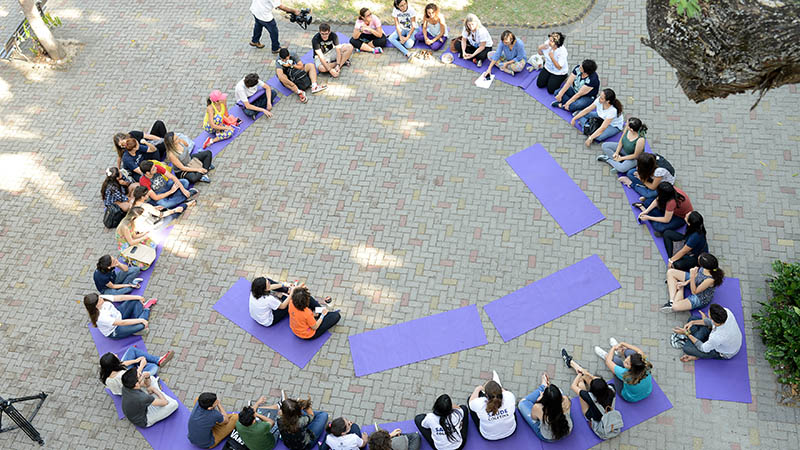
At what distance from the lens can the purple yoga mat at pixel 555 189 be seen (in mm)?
10703

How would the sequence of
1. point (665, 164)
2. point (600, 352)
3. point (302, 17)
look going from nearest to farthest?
point (600, 352)
point (665, 164)
point (302, 17)

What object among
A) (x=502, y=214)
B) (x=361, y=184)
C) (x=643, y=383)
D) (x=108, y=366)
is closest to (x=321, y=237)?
(x=361, y=184)

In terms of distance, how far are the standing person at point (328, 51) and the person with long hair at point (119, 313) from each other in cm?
562

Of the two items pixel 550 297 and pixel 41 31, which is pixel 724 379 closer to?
pixel 550 297

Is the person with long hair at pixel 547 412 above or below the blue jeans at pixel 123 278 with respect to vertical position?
above

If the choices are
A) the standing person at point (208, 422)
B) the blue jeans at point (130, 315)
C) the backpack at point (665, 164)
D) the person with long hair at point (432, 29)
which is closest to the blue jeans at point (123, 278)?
the blue jeans at point (130, 315)

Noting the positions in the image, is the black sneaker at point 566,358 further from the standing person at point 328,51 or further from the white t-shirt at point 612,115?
the standing person at point 328,51

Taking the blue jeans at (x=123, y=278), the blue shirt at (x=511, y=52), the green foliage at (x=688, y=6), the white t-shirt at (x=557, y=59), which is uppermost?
the green foliage at (x=688, y=6)

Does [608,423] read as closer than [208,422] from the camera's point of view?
Yes

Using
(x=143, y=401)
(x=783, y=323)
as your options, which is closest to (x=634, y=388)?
(x=783, y=323)

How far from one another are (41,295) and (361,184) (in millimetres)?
5674

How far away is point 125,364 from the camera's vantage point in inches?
374

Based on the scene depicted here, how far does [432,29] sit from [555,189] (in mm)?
4397

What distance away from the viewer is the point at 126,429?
30.9 feet
